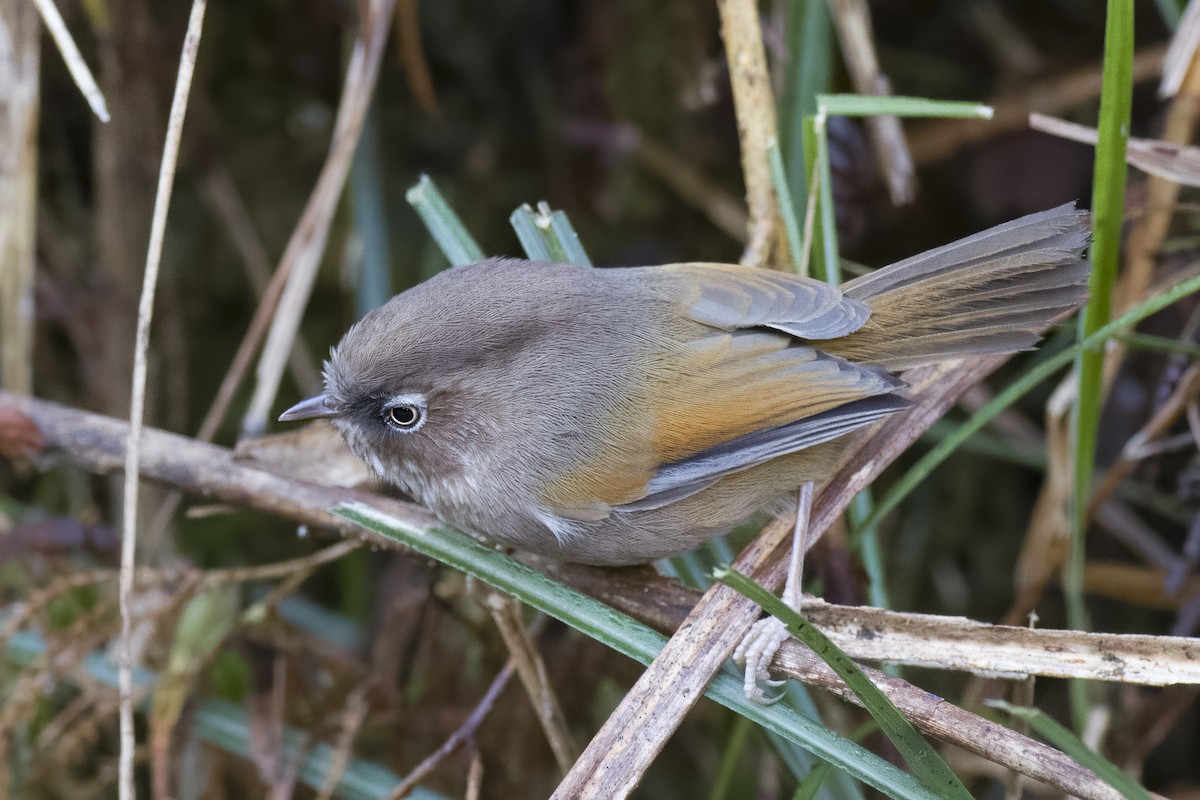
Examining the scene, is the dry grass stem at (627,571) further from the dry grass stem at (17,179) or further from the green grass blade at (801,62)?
the green grass blade at (801,62)

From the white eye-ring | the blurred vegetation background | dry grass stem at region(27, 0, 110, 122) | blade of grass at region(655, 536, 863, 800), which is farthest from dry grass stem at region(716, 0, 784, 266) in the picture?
dry grass stem at region(27, 0, 110, 122)

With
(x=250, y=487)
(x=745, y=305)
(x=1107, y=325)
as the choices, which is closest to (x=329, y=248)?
(x=250, y=487)

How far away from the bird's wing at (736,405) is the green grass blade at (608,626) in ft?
0.86

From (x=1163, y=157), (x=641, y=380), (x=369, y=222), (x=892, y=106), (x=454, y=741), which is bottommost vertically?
(x=454, y=741)

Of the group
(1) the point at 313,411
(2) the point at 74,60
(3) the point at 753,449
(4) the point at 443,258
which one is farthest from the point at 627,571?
(4) the point at 443,258

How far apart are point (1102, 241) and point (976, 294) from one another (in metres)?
0.28

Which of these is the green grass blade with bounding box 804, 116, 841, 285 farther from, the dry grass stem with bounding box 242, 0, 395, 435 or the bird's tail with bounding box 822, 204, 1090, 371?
the dry grass stem with bounding box 242, 0, 395, 435

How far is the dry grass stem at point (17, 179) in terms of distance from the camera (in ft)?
9.91

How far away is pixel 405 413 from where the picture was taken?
92.8 inches

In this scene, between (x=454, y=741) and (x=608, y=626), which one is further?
(x=454, y=741)

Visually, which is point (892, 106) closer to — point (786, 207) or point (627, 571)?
point (786, 207)

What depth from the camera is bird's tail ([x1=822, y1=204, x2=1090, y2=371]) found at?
2355 mm

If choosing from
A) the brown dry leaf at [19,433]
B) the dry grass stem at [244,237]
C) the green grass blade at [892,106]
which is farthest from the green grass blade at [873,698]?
the dry grass stem at [244,237]

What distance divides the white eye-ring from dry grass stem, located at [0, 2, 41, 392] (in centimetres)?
155
